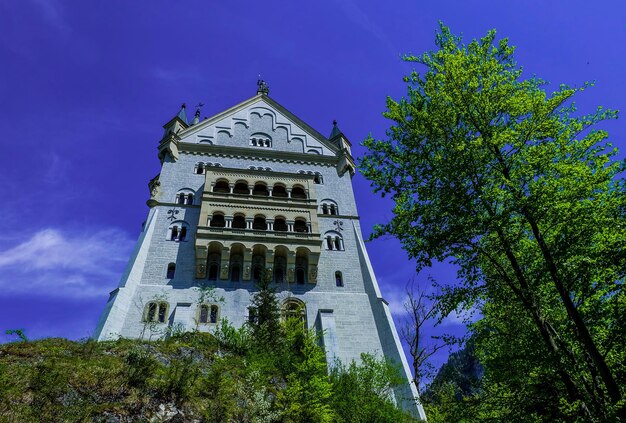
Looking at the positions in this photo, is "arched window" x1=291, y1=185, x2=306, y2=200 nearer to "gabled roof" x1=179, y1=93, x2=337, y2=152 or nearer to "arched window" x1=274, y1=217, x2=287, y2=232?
"arched window" x1=274, y1=217, x2=287, y2=232

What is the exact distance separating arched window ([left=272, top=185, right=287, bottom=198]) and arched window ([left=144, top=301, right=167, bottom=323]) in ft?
40.1

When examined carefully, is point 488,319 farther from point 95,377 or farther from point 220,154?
point 220,154

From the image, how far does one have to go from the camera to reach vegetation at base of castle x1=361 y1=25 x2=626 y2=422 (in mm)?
8638

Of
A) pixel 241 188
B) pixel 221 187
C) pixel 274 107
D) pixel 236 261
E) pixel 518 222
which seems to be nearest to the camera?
pixel 518 222

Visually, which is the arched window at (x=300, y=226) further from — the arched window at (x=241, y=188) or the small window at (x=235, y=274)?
the small window at (x=235, y=274)

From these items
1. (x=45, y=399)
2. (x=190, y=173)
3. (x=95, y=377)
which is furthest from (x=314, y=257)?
(x=45, y=399)

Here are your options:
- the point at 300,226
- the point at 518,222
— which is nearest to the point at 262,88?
the point at 300,226

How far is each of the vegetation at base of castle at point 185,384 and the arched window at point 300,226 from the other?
10712mm

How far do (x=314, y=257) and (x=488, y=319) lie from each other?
17.1 m

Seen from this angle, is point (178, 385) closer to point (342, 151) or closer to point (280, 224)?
point (280, 224)

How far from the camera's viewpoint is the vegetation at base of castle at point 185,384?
1155cm

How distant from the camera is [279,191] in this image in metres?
33.3

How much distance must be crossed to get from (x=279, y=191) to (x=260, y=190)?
1.55 m

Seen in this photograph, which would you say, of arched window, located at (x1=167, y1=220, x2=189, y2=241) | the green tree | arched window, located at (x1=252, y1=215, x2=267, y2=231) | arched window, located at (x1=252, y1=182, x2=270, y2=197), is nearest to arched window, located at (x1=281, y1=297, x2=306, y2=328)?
the green tree
